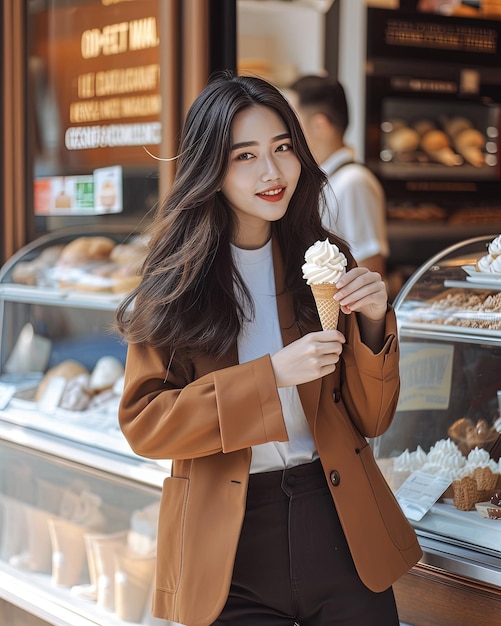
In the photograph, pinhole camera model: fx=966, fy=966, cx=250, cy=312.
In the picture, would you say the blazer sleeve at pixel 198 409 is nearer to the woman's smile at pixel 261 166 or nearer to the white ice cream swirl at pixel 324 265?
the white ice cream swirl at pixel 324 265

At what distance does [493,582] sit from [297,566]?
582mm

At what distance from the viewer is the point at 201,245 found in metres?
1.90

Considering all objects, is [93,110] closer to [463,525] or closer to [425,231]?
[463,525]

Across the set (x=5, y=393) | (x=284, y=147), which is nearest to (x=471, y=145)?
(x=5, y=393)

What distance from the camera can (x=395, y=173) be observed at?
6.15 meters

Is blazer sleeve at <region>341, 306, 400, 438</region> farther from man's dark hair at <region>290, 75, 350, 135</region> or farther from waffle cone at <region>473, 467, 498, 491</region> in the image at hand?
man's dark hair at <region>290, 75, 350, 135</region>

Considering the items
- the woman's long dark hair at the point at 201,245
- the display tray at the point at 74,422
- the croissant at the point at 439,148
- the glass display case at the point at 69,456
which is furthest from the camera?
the croissant at the point at 439,148

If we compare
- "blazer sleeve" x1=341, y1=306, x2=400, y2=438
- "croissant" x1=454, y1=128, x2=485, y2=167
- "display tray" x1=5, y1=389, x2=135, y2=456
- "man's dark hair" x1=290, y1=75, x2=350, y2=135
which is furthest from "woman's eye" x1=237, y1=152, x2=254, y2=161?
"croissant" x1=454, y1=128, x2=485, y2=167

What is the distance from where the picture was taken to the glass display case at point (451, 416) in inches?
92.9

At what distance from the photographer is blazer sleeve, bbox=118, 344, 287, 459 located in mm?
1767

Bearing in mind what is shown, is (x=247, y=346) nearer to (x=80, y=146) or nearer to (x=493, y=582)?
(x=493, y=582)

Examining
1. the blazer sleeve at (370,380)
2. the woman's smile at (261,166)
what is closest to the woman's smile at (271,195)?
the woman's smile at (261,166)

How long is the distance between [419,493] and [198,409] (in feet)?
2.95

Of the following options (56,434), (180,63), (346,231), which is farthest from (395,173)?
(56,434)
